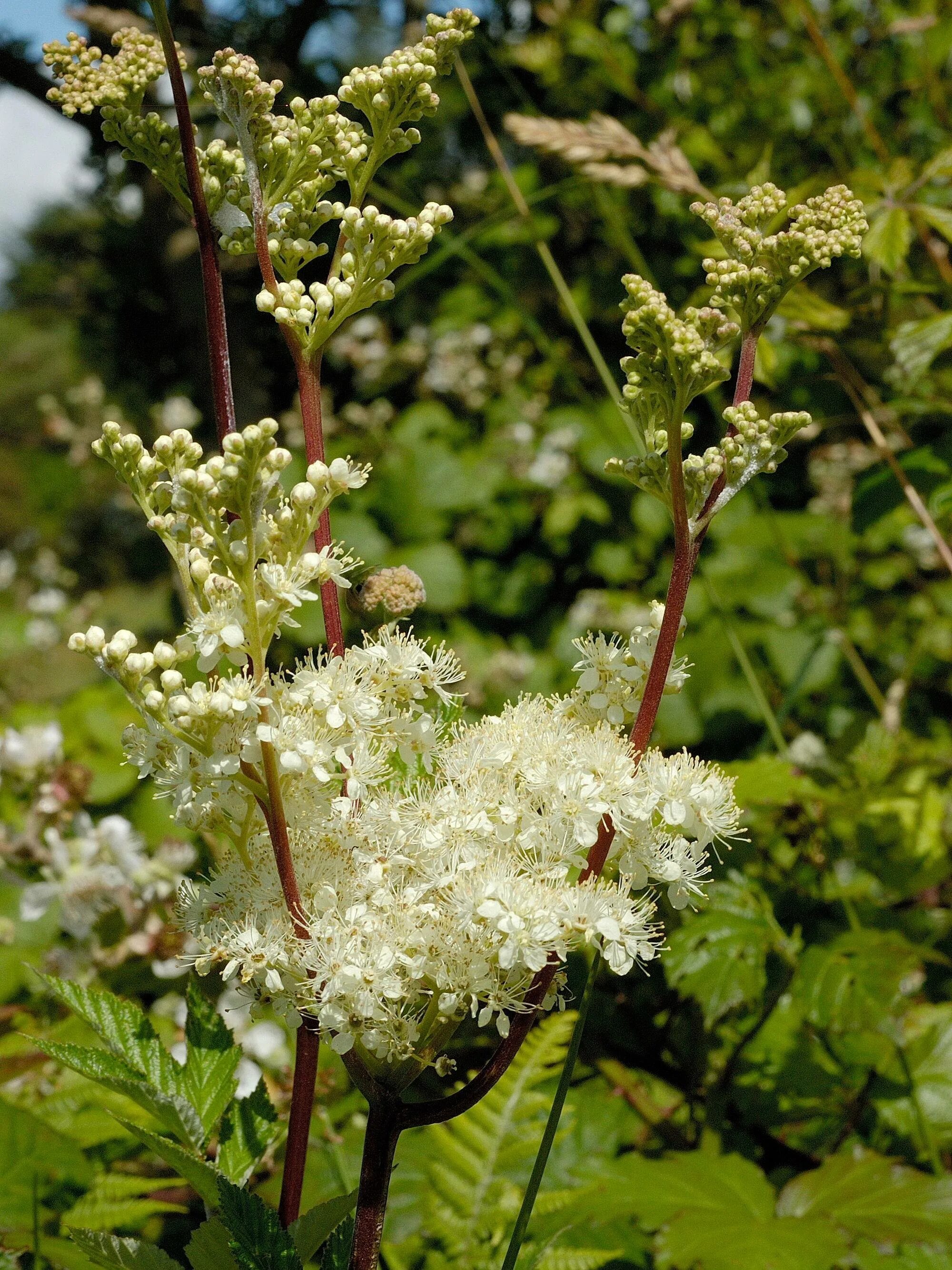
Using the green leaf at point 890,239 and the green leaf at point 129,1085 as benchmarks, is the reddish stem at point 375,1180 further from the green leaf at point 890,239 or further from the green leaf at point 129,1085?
the green leaf at point 890,239

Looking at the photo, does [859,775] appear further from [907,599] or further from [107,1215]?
[907,599]

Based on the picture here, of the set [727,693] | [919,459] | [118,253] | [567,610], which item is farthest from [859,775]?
[118,253]

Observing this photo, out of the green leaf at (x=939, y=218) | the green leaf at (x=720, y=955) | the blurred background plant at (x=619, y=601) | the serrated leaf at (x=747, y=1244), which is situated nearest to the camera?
the serrated leaf at (x=747, y=1244)

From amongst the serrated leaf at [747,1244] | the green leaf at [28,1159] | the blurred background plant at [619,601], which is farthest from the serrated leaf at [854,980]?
the green leaf at [28,1159]

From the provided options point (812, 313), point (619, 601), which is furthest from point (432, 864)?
point (619, 601)

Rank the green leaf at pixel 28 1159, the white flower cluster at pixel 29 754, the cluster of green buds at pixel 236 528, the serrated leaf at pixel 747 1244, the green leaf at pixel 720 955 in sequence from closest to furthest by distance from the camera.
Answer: the cluster of green buds at pixel 236 528
the serrated leaf at pixel 747 1244
the green leaf at pixel 28 1159
the green leaf at pixel 720 955
the white flower cluster at pixel 29 754

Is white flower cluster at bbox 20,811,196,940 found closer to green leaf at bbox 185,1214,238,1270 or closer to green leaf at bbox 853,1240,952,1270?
green leaf at bbox 185,1214,238,1270
